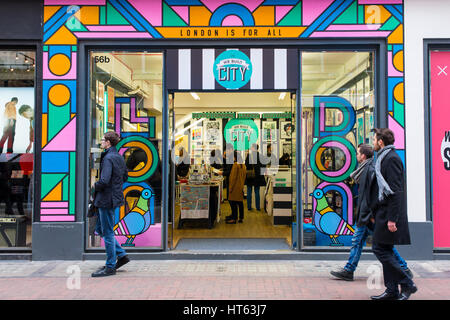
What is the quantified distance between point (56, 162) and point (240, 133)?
741 centimetres

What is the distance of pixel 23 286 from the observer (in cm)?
581

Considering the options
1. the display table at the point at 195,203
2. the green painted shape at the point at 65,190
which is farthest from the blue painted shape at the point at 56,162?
the display table at the point at 195,203

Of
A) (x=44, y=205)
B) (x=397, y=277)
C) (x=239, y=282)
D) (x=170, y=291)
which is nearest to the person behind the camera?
(x=397, y=277)

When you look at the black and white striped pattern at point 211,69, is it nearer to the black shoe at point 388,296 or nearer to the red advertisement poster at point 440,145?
the red advertisement poster at point 440,145

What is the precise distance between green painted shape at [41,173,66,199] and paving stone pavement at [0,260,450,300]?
1177 mm

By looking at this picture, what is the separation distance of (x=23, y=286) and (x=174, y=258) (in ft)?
7.80

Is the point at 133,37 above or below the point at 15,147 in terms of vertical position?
above

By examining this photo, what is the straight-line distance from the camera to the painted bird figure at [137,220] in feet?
24.8

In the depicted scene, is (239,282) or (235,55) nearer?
(239,282)

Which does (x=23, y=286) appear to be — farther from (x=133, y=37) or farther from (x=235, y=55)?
(x=235, y=55)

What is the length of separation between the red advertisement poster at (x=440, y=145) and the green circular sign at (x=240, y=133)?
276 inches

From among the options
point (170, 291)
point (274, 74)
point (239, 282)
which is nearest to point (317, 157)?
point (274, 74)

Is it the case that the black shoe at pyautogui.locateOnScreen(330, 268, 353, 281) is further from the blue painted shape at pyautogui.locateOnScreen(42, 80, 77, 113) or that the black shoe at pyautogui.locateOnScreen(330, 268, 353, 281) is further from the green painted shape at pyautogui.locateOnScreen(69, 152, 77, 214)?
the blue painted shape at pyautogui.locateOnScreen(42, 80, 77, 113)

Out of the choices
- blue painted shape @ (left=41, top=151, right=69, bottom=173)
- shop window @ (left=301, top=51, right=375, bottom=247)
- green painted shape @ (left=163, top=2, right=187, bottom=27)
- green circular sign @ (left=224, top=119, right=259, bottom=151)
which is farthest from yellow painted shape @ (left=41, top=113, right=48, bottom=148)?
green circular sign @ (left=224, top=119, right=259, bottom=151)
